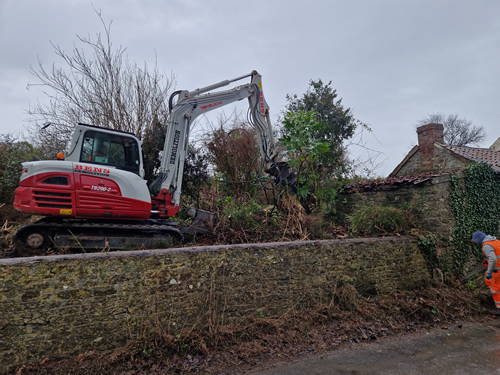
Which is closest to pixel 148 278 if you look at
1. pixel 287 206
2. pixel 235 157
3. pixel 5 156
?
pixel 287 206

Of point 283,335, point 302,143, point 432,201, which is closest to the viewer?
point 283,335

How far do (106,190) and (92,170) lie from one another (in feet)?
1.40

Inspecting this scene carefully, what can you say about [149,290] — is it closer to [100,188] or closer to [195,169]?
[100,188]

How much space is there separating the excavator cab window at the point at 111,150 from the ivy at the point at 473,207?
291 inches

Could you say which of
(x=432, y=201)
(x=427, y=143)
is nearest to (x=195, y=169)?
(x=432, y=201)

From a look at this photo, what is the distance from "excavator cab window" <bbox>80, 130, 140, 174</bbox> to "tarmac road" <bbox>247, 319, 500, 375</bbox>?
4451 mm

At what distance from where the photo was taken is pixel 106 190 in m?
5.51

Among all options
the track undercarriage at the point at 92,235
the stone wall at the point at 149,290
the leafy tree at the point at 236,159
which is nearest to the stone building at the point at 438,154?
the leafy tree at the point at 236,159

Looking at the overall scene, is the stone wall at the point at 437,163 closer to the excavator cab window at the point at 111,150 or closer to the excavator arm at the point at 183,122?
the excavator arm at the point at 183,122

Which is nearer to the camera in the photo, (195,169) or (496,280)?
(496,280)

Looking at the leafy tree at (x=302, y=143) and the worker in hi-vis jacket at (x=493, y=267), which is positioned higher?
the leafy tree at (x=302, y=143)

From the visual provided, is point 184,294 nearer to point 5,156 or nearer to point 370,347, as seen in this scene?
point 370,347

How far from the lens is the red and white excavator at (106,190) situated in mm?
5188

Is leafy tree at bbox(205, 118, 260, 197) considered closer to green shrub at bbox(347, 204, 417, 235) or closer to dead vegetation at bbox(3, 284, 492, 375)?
green shrub at bbox(347, 204, 417, 235)
